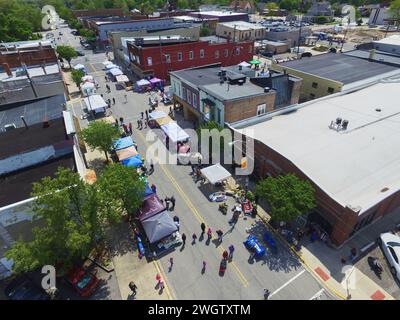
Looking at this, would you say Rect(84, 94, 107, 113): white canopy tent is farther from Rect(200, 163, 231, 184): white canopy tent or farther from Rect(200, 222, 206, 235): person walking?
Rect(200, 222, 206, 235): person walking

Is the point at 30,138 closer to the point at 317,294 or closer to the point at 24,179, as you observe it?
the point at 24,179

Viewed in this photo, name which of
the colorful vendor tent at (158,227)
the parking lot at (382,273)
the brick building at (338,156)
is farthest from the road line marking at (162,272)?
the parking lot at (382,273)

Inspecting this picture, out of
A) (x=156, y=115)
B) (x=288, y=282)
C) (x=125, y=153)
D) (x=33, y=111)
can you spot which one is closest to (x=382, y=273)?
(x=288, y=282)

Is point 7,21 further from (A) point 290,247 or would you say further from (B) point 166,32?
(A) point 290,247

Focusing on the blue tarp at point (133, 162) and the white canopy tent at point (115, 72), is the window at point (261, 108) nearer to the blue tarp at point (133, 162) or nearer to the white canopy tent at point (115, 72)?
the blue tarp at point (133, 162)

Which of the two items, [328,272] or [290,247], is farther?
[290,247]

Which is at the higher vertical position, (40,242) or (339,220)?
(40,242)
